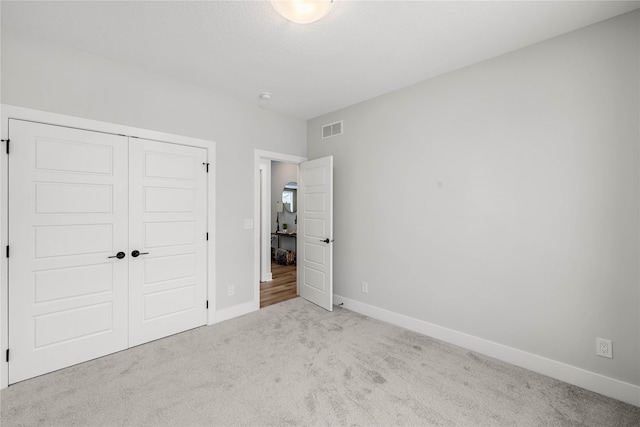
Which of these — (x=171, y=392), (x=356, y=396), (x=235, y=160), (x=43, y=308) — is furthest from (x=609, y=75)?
(x=43, y=308)

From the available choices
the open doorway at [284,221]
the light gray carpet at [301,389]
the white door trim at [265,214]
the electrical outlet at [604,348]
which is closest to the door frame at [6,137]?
the light gray carpet at [301,389]

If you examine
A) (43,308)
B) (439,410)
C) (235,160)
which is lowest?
(439,410)

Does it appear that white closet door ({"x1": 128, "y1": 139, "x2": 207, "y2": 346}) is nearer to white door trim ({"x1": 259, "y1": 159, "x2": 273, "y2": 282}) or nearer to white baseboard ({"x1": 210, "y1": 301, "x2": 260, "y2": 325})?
white baseboard ({"x1": 210, "y1": 301, "x2": 260, "y2": 325})

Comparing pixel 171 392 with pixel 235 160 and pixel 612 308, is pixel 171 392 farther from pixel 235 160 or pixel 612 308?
pixel 612 308

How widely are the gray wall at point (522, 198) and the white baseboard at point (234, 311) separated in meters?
1.61

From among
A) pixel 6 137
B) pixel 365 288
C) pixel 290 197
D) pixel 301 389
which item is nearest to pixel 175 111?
pixel 6 137

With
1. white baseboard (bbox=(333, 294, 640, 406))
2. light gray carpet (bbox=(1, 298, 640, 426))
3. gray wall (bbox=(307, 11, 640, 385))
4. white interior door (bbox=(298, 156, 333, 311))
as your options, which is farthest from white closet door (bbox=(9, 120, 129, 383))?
white baseboard (bbox=(333, 294, 640, 406))

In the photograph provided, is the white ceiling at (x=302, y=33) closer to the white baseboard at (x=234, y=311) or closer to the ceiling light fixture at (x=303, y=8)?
the ceiling light fixture at (x=303, y=8)

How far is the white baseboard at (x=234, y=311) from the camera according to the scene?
3.29 metres

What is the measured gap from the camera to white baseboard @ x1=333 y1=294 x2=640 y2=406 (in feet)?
6.52

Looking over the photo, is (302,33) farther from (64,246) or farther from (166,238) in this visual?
(64,246)

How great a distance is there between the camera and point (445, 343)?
281 centimetres

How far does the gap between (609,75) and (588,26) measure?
1.40 ft

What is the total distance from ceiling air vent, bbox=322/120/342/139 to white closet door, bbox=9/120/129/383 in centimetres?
246
